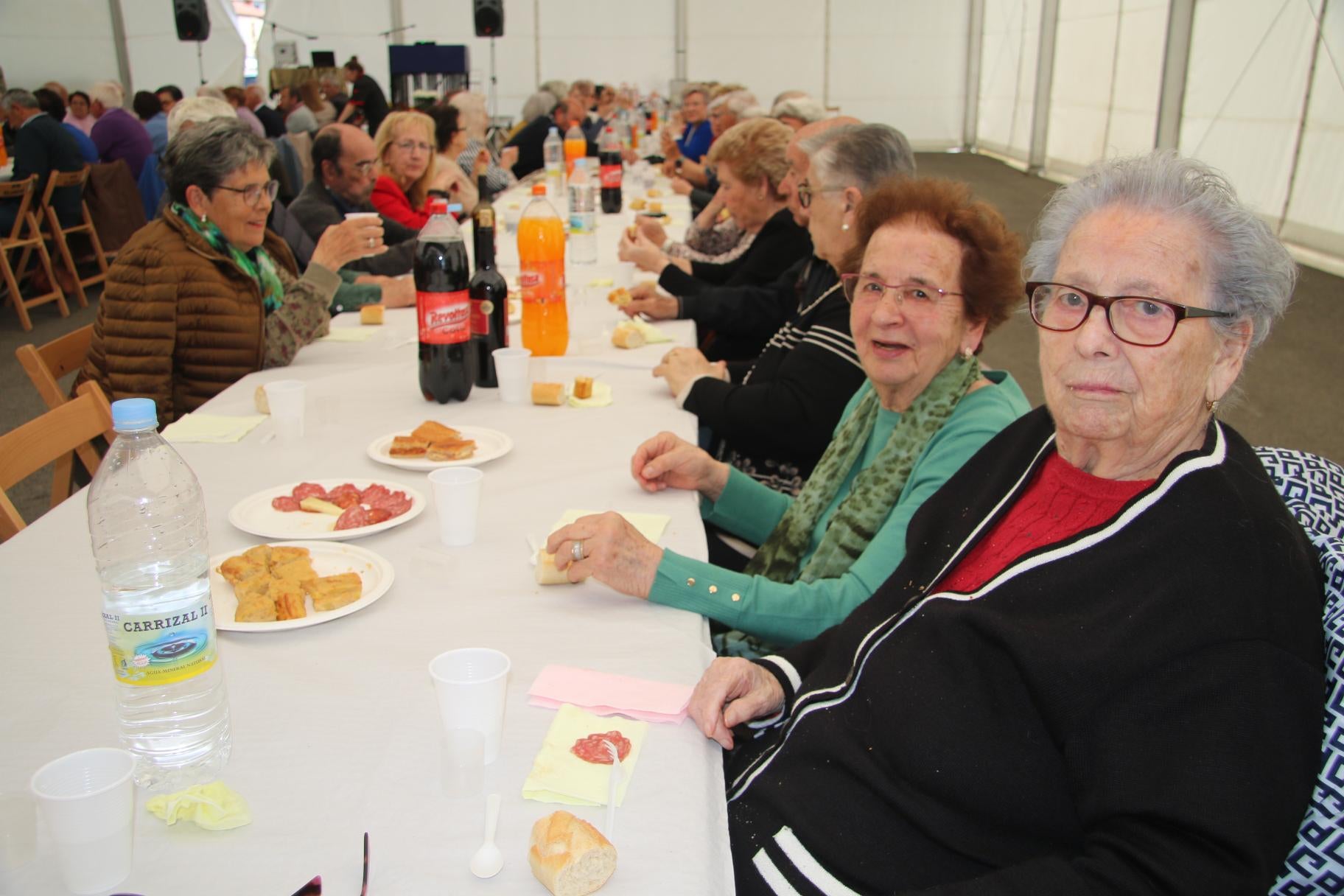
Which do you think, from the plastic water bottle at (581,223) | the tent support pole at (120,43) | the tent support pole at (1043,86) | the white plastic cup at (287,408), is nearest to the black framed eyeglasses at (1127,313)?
the white plastic cup at (287,408)

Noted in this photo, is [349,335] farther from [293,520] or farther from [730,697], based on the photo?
[730,697]

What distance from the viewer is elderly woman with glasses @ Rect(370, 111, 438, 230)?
16.9 feet

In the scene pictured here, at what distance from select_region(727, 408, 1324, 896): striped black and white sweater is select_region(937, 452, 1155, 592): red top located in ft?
0.08

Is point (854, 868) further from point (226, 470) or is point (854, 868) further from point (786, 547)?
point (226, 470)

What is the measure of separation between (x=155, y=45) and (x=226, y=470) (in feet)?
47.4

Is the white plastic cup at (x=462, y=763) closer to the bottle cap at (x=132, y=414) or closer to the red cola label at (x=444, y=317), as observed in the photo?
the bottle cap at (x=132, y=414)

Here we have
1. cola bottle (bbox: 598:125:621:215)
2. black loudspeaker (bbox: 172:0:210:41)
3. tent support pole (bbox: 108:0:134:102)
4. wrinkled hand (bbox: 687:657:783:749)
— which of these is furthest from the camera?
tent support pole (bbox: 108:0:134:102)

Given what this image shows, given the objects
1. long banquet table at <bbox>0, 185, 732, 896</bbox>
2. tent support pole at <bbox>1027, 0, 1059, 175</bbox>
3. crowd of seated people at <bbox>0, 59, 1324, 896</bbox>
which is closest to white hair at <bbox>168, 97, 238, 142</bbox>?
crowd of seated people at <bbox>0, 59, 1324, 896</bbox>

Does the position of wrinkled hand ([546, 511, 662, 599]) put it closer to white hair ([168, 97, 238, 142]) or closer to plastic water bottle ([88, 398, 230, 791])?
plastic water bottle ([88, 398, 230, 791])

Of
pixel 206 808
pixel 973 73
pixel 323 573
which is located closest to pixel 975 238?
pixel 323 573

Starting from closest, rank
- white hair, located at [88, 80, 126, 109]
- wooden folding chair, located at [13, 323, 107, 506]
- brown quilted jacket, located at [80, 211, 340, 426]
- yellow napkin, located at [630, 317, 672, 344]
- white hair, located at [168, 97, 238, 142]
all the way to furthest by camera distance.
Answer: wooden folding chair, located at [13, 323, 107, 506]
brown quilted jacket, located at [80, 211, 340, 426]
yellow napkin, located at [630, 317, 672, 344]
white hair, located at [168, 97, 238, 142]
white hair, located at [88, 80, 126, 109]

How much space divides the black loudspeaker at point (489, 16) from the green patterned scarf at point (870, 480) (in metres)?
12.3

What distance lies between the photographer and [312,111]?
1002 cm

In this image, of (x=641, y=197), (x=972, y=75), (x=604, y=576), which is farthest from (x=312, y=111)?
(x=972, y=75)
